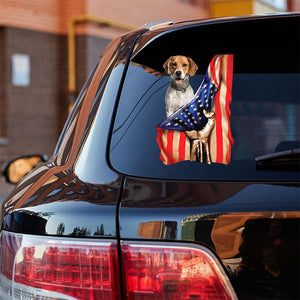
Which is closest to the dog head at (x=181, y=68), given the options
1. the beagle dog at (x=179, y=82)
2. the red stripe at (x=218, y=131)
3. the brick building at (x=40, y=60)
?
the beagle dog at (x=179, y=82)

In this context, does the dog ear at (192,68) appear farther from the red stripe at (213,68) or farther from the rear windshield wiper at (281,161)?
the rear windshield wiper at (281,161)

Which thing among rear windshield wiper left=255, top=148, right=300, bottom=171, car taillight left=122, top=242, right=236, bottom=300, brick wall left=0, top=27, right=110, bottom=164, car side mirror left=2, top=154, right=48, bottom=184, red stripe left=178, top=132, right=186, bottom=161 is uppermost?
brick wall left=0, top=27, right=110, bottom=164

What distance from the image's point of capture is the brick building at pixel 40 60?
→ 13516 millimetres

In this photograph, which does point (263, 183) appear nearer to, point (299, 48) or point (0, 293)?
point (299, 48)

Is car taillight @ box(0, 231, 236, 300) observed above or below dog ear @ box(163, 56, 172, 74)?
below

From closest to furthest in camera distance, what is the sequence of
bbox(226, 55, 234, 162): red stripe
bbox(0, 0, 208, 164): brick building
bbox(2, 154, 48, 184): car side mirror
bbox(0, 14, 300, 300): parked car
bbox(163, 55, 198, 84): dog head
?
bbox(0, 14, 300, 300): parked car < bbox(226, 55, 234, 162): red stripe < bbox(163, 55, 198, 84): dog head < bbox(2, 154, 48, 184): car side mirror < bbox(0, 0, 208, 164): brick building

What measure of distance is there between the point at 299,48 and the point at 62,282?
87 centimetres

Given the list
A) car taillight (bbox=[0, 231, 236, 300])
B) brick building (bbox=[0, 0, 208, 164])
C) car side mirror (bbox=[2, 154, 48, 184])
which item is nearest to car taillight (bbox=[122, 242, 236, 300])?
car taillight (bbox=[0, 231, 236, 300])

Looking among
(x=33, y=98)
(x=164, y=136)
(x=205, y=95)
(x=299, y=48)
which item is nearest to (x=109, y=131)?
(x=164, y=136)

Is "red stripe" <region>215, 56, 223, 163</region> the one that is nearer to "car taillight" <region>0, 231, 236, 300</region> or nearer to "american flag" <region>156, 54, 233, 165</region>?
"american flag" <region>156, 54, 233, 165</region>

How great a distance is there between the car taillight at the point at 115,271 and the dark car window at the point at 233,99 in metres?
0.21

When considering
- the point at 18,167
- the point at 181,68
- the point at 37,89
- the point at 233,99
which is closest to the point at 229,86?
the point at 233,99

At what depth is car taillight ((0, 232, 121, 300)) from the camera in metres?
1.45

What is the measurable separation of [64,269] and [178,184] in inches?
13.2
